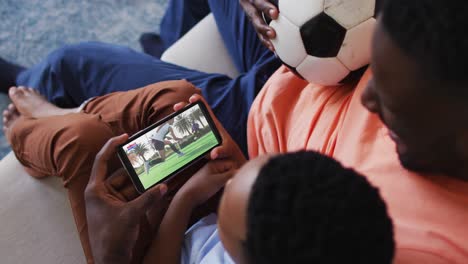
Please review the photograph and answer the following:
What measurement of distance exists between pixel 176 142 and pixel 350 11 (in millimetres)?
393

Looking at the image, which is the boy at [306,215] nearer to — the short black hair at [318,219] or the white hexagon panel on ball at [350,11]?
the short black hair at [318,219]

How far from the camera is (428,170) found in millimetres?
611

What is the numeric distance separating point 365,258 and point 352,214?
1.9 inches

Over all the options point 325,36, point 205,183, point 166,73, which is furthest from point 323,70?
point 166,73

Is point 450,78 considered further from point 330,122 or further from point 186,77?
point 186,77

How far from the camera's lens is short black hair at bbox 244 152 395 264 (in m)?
0.46

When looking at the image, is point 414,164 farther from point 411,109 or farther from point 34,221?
point 34,221

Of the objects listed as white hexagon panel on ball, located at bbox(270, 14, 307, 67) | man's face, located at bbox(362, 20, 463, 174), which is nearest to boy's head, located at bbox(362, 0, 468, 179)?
man's face, located at bbox(362, 20, 463, 174)

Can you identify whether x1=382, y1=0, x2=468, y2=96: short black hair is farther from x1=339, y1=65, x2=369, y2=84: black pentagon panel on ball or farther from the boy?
x1=339, y1=65, x2=369, y2=84: black pentagon panel on ball

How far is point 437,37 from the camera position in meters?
0.46

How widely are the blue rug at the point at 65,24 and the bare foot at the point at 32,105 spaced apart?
0.37 m

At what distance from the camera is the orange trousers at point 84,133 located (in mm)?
879

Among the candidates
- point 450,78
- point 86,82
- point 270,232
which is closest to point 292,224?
point 270,232

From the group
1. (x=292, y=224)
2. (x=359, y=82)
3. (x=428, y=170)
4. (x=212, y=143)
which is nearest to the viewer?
(x=292, y=224)
